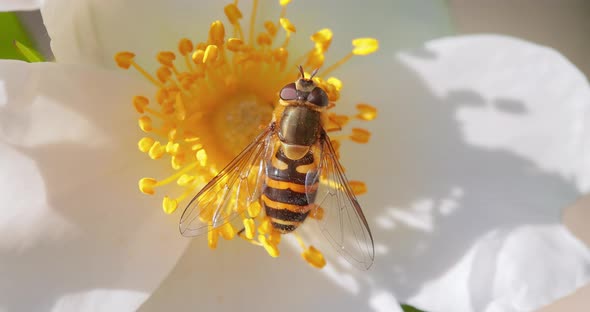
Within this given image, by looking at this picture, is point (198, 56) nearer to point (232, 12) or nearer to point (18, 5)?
point (232, 12)

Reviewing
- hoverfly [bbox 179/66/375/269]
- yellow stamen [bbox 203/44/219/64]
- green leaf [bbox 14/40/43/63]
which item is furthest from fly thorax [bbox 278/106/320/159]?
green leaf [bbox 14/40/43/63]

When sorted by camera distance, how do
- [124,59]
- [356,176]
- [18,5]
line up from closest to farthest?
[18,5] < [124,59] < [356,176]

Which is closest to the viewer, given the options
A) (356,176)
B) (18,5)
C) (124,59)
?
(18,5)

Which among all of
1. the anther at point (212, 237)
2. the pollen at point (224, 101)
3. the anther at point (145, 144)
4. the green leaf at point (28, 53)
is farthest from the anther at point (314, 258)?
the green leaf at point (28, 53)

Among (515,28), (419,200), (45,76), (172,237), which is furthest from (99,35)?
(515,28)

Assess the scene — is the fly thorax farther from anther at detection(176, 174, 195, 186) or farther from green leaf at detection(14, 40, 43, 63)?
green leaf at detection(14, 40, 43, 63)

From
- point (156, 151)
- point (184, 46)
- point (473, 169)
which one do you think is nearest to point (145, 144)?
point (156, 151)
